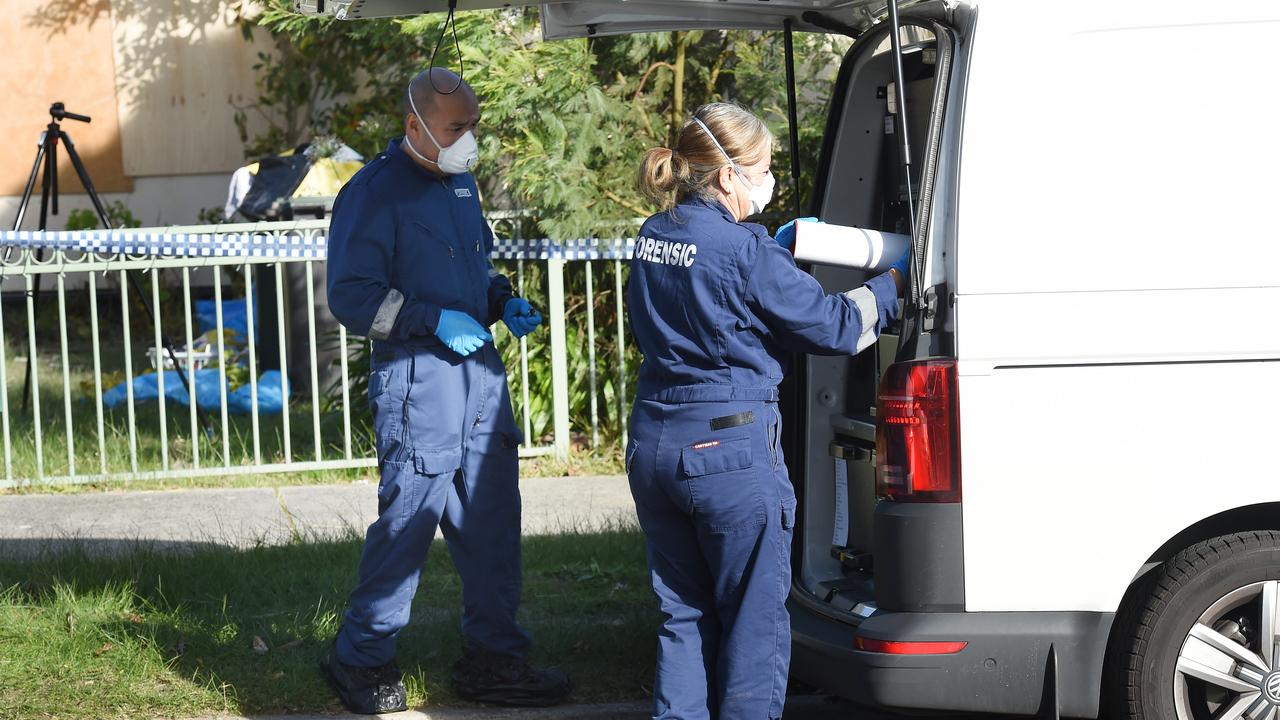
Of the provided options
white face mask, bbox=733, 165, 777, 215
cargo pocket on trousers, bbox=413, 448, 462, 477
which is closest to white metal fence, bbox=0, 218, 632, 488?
cargo pocket on trousers, bbox=413, 448, 462, 477

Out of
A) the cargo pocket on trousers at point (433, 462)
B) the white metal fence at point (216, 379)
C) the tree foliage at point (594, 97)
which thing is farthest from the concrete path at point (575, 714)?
the tree foliage at point (594, 97)

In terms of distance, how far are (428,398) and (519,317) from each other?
432mm

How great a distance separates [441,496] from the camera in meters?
4.15

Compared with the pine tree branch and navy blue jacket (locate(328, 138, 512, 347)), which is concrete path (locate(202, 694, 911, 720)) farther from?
the pine tree branch

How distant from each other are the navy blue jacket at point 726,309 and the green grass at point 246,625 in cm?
148

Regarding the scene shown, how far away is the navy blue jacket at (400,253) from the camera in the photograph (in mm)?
4043

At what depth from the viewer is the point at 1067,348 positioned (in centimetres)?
320

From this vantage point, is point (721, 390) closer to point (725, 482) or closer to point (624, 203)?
point (725, 482)

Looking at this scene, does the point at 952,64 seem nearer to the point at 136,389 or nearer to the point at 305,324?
the point at 305,324

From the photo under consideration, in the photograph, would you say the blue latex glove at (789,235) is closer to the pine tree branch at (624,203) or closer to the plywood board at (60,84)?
the pine tree branch at (624,203)

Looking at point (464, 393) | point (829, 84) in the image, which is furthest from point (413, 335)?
point (829, 84)

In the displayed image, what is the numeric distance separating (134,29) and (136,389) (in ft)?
17.4

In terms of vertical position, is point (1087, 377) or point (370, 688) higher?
point (1087, 377)

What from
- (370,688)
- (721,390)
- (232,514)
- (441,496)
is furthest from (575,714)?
(232,514)
